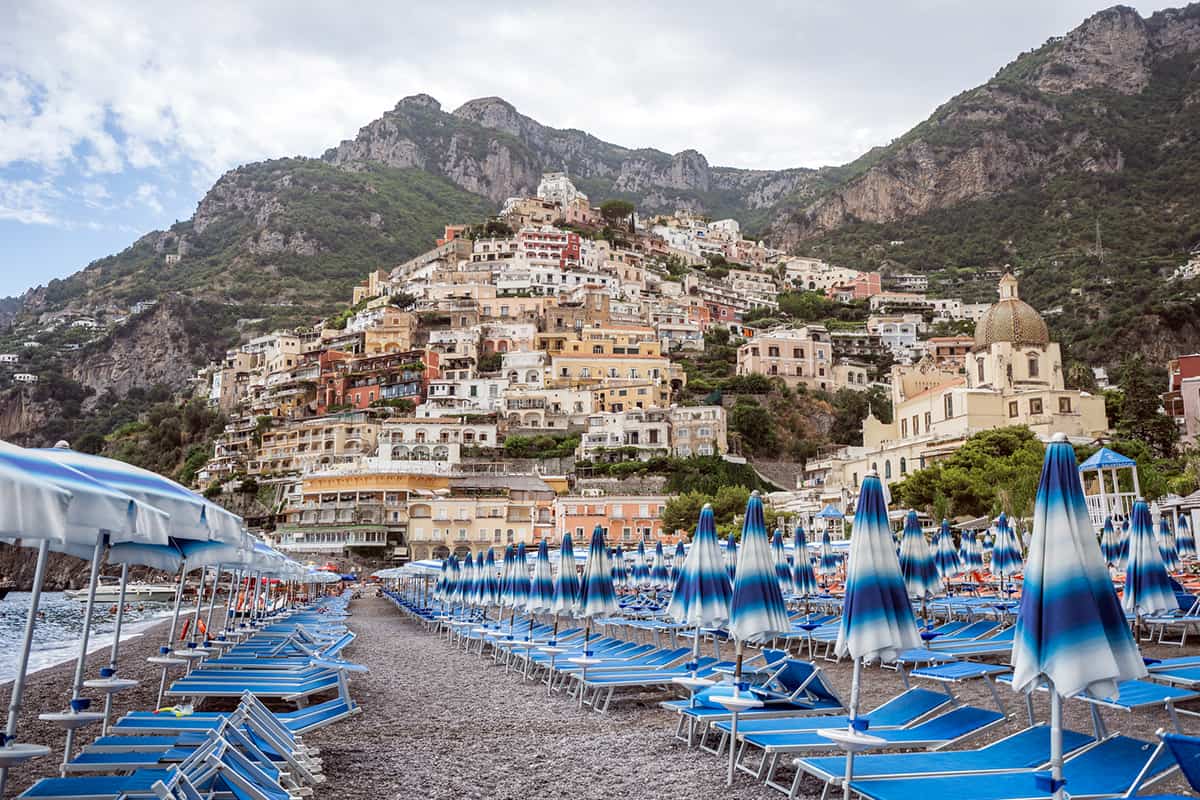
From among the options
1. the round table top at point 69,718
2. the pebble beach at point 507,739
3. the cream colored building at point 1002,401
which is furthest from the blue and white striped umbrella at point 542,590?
the cream colored building at point 1002,401

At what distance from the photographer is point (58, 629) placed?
118ft

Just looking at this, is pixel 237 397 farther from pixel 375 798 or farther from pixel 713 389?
pixel 375 798

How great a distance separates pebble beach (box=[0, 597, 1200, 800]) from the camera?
693 centimetres

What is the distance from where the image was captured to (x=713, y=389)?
77.7 meters

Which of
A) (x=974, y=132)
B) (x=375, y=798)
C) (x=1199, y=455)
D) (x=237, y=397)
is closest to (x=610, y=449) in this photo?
(x=1199, y=455)

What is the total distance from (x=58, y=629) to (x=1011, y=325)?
4532cm

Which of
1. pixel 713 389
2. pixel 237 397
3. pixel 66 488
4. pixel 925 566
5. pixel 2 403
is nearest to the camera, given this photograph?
pixel 66 488

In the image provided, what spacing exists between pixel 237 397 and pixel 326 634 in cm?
8668

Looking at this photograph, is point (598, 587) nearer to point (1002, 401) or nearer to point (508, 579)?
point (508, 579)

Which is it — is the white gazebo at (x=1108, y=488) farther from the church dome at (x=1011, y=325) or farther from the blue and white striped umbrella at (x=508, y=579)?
the blue and white striped umbrella at (x=508, y=579)

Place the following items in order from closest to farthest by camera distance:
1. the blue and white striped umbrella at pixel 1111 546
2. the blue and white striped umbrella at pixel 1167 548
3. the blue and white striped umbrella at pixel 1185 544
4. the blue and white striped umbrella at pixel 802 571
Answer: the blue and white striped umbrella at pixel 1167 548 → the blue and white striped umbrella at pixel 1111 546 → the blue and white striped umbrella at pixel 802 571 → the blue and white striped umbrella at pixel 1185 544

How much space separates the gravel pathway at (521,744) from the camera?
22.6ft

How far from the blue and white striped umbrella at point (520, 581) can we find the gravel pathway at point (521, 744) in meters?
3.94

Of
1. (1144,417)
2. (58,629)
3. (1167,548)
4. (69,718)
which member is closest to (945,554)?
(1167,548)
